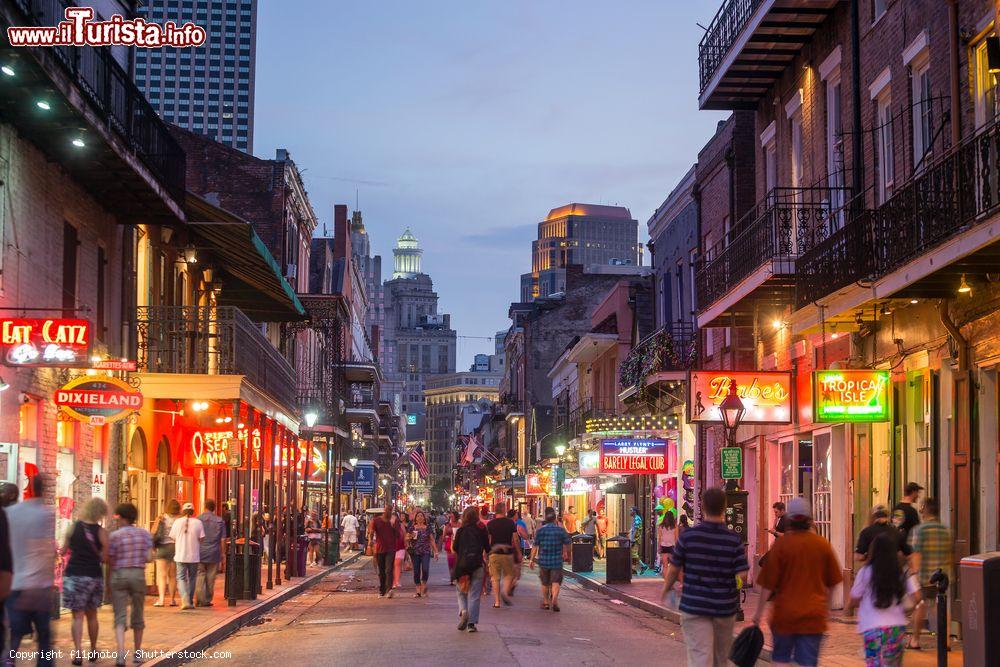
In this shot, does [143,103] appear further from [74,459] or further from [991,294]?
[991,294]

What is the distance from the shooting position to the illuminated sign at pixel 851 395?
1962 cm

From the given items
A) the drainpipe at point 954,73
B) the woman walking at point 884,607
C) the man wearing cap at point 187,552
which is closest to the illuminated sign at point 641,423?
the man wearing cap at point 187,552

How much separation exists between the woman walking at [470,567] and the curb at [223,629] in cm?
310

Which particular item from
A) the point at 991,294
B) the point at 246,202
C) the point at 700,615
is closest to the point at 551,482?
the point at 246,202

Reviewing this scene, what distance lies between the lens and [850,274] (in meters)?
18.3

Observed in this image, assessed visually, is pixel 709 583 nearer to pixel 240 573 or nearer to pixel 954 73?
pixel 954 73

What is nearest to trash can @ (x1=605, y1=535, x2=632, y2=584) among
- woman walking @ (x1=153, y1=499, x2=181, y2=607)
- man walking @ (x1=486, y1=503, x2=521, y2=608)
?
man walking @ (x1=486, y1=503, x2=521, y2=608)

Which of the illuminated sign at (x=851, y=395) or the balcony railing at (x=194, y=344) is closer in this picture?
the illuminated sign at (x=851, y=395)

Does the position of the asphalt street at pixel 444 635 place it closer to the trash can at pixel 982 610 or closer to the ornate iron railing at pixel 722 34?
the trash can at pixel 982 610

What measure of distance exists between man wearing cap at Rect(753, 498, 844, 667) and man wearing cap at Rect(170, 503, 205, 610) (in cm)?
1259

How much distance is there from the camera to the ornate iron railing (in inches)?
953

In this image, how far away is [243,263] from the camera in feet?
98.7

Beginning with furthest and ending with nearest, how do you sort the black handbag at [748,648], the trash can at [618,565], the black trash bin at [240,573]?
1. the trash can at [618,565]
2. the black trash bin at [240,573]
3. the black handbag at [748,648]

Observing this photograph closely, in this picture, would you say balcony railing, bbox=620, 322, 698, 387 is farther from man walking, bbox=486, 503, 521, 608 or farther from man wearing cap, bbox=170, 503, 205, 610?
man wearing cap, bbox=170, 503, 205, 610
